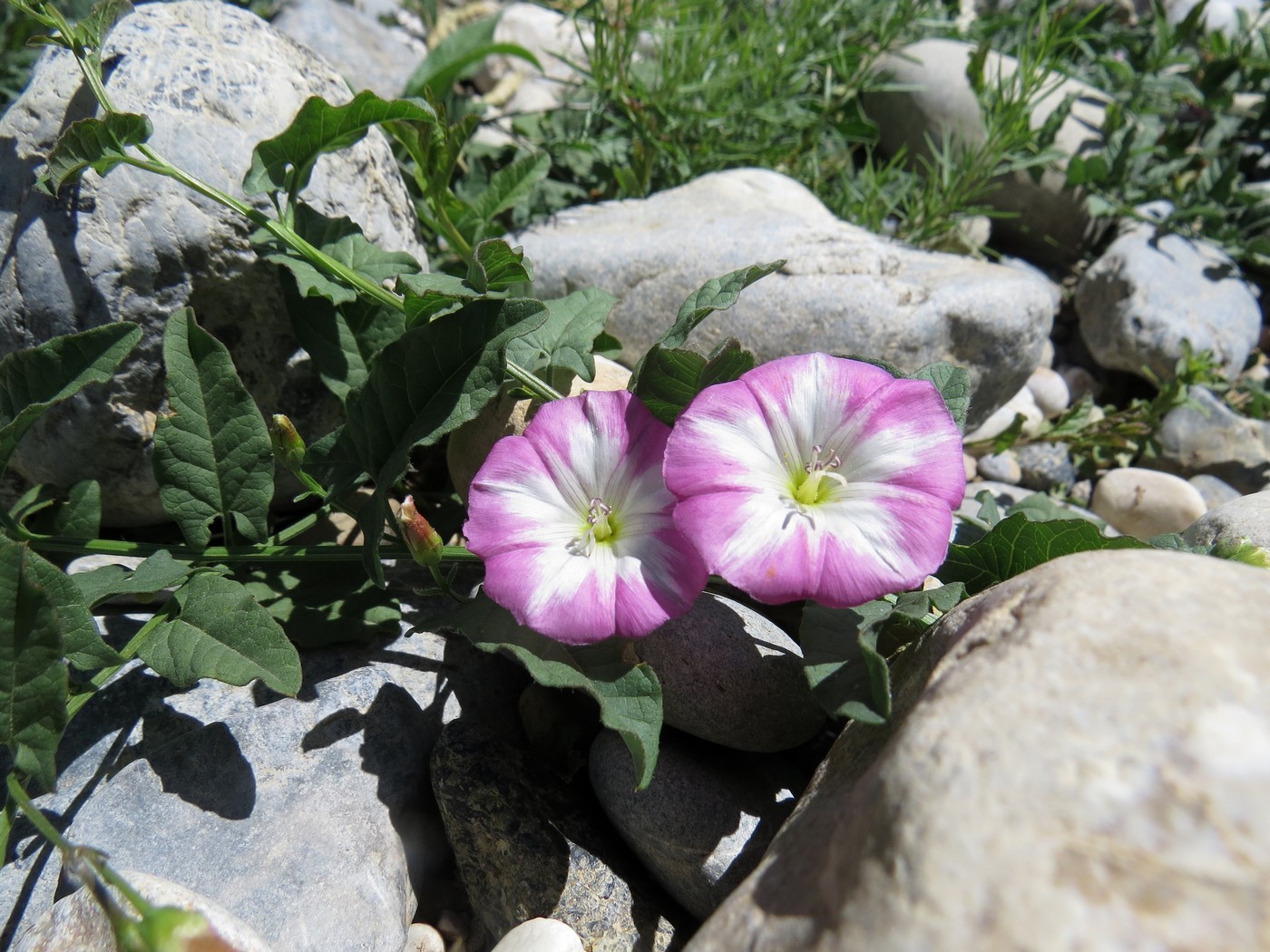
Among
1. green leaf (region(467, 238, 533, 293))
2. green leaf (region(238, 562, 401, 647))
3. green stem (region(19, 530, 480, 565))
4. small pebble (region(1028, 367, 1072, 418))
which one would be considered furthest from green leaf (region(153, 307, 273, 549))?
small pebble (region(1028, 367, 1072, 418))

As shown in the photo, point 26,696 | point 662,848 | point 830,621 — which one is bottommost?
point 662,848

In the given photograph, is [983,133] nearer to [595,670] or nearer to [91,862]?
[595,670]

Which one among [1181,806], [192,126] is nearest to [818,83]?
[192,126]

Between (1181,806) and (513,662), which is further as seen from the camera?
(513,662)

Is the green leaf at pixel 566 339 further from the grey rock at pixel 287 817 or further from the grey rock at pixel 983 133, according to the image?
the grey rock at pixel 983 133

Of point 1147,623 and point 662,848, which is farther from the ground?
point 1147,623

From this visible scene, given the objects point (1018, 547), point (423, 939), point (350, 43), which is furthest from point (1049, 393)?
point (350, 43)

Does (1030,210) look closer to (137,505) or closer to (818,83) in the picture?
(818,83)
